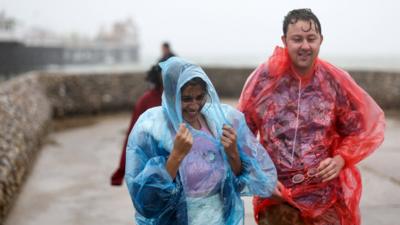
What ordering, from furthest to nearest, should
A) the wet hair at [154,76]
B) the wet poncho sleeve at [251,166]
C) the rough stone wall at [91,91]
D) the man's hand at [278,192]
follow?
the rough stone wall at [91,91]
the wet hair at [154,76]
the man's hand at [278,192]
the wet poncho sleeve at [251,166]

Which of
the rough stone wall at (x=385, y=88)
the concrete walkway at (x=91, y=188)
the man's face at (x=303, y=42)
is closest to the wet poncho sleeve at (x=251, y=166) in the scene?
the man's face at (x=303, y=42)

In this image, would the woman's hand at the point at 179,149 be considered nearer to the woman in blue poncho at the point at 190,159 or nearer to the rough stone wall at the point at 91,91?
the woman in blue poncho at the point at 190,159

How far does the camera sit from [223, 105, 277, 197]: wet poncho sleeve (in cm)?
235

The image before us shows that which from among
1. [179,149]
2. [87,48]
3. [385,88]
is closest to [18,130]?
[179,149]

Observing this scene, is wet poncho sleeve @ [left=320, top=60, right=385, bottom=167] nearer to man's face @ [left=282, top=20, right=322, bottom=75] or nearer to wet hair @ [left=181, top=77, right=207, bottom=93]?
man's face @ [left=282, top=20, right=322, bottom=75]

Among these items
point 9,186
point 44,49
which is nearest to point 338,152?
point 9,186

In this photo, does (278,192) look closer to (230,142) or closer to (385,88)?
(230,142)

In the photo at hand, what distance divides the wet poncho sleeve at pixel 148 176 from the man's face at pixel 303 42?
820 mm

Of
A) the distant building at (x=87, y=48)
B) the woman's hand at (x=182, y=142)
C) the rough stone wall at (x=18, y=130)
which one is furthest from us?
the distant building at (x=87, y=48)

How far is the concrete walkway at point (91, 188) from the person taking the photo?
537 cm

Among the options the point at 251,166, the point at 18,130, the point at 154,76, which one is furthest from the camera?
the point at 18,130

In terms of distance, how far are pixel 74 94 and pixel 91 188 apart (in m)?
7.85

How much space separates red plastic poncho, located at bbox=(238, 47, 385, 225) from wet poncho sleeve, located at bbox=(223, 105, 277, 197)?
0.24 m

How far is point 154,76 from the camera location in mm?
4367
